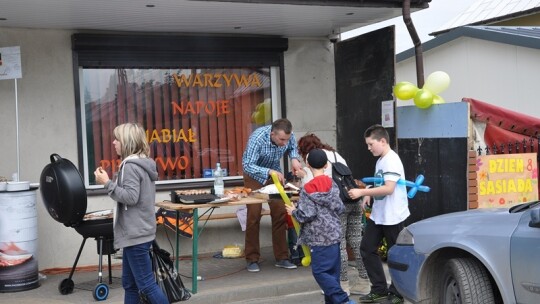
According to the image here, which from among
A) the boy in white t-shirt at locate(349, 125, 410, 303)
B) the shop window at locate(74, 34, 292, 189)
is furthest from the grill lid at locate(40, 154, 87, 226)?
→ the boy in white t-shirt at locate(349, 125, 410, 303)

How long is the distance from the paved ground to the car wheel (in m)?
2.02

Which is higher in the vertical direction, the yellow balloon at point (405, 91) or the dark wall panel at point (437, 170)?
the yellow balloon at point (405, 91)

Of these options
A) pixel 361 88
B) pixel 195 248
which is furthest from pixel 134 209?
pixel 361 88

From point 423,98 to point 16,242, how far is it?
16.7 feet

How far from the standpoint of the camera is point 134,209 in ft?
16.8

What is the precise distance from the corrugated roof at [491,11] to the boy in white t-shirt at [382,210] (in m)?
13.4

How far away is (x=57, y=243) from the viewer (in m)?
8.11

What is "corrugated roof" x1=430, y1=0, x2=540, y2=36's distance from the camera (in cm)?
1798

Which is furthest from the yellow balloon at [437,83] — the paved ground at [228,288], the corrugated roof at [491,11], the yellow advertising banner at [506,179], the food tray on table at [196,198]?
the corrugated roof at [491,11]

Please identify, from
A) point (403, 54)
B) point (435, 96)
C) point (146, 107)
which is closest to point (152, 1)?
point (146, 107)

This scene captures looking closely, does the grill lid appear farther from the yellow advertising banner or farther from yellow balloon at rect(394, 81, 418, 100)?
the yellow advertising banner

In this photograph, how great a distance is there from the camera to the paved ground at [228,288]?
6.63 m

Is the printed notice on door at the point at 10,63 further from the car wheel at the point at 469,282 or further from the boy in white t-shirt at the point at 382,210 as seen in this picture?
the car wheel at the point at 469,282

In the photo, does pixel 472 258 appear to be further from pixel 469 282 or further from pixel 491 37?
pixel 491 37
